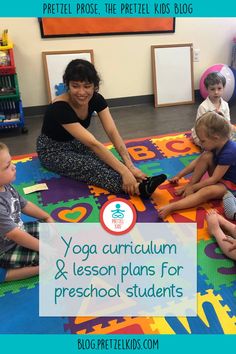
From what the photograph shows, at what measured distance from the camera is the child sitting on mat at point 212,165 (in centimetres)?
192

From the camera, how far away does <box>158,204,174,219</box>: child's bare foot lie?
6.31ft

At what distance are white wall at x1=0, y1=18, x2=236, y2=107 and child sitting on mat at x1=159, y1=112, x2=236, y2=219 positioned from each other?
178 cm

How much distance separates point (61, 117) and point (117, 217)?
861mm

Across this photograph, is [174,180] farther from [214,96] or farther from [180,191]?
[214,96]

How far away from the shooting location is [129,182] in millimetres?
2084

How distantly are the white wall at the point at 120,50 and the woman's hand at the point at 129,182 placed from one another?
68.3 inches

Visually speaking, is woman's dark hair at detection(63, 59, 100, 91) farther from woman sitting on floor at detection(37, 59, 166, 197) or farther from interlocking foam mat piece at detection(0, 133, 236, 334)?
interlocking foam mat piece at detection(0, 133, 236, 334)

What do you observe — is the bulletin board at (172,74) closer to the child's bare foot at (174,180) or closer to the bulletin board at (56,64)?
the bulletin board at (56,64)

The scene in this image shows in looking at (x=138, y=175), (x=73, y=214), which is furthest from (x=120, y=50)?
(x=73, y=214)

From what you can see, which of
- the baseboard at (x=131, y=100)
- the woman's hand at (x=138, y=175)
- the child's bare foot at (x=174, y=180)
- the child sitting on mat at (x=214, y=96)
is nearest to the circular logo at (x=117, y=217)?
the woman's hand at (x=138, y=175)

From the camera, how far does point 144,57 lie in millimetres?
3557

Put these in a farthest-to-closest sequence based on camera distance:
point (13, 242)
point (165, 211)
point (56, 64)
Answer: point (56, 64)
point (165, 211)
point (13, 242)
